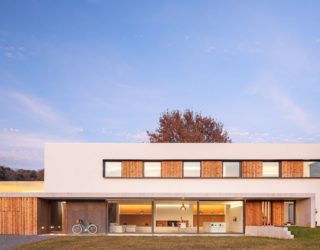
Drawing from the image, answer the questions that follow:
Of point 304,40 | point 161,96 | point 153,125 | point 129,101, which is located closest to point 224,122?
point 153,125

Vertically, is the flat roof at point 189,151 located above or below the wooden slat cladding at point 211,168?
above

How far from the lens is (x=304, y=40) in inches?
981

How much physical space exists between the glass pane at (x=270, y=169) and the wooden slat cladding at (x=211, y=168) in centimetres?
248

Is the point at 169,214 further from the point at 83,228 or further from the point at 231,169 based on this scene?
the point at 83,228

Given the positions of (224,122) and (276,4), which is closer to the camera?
(276,4)

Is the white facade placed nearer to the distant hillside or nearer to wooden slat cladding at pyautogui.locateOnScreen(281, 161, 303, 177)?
wooden slat cladding at pyautogui.locateOnScreen(281, 161, 303, 177)

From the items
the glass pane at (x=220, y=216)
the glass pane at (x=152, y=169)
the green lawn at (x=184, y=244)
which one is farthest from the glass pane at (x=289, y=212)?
the glass pane at (x=152, y=169)

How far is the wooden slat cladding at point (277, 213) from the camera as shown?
30.2 metres

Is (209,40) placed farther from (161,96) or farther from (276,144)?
(161,96)

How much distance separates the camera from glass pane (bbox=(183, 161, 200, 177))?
30141 mm

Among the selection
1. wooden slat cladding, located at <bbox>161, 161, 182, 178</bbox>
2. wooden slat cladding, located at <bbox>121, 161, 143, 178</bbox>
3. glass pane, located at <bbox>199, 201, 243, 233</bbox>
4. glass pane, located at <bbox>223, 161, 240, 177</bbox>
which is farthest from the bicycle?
glass pane, located at <bbox>223, 161, 240, 177</bbox>

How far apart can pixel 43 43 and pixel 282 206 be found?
A: 52.1ft

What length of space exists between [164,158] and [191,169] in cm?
163

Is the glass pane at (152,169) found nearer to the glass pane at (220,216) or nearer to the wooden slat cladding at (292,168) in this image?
the glass pane at (220,216)
